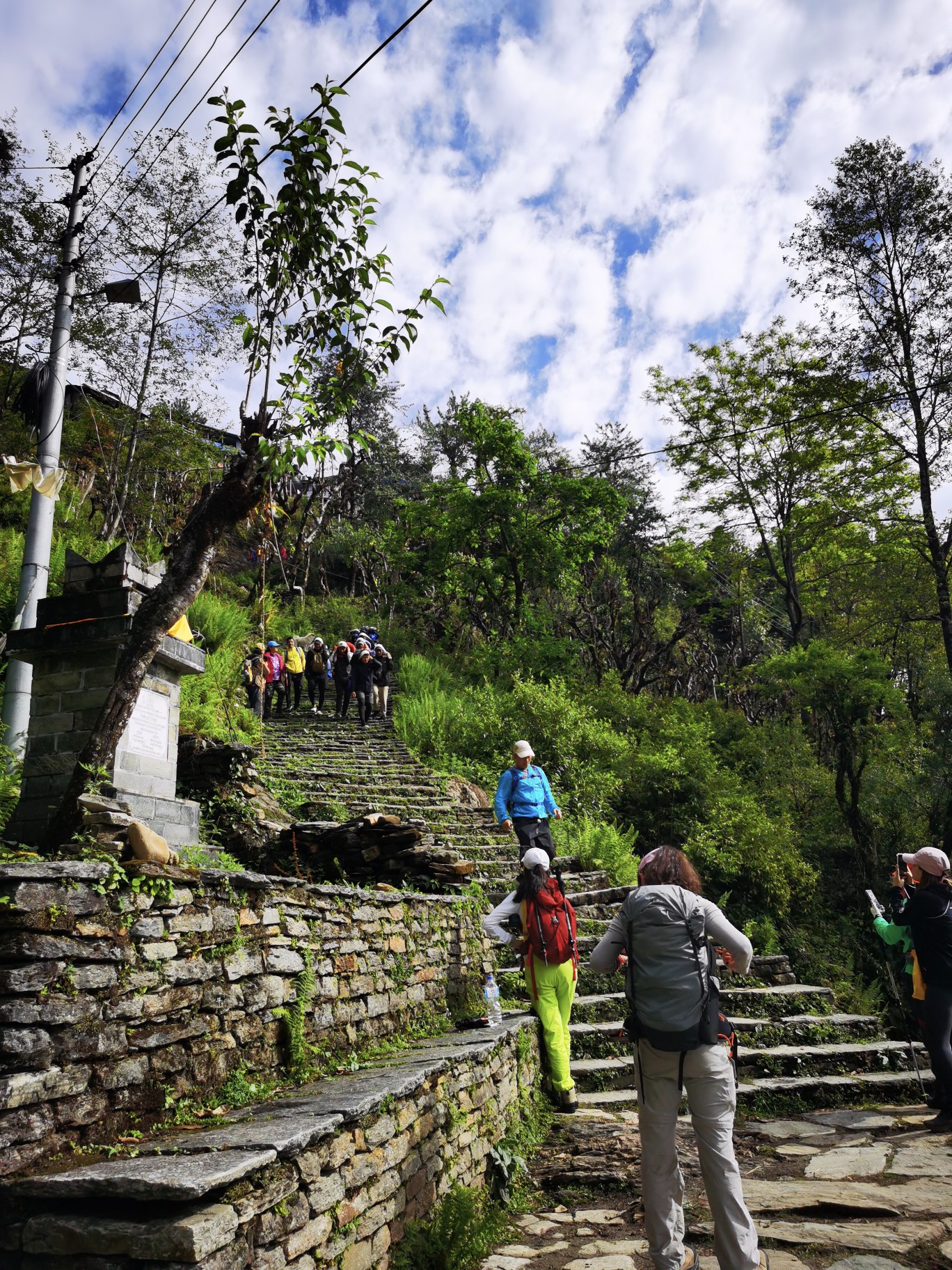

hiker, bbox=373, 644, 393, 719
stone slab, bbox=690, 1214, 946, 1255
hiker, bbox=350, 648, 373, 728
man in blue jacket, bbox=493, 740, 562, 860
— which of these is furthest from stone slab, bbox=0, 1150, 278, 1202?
hiker, bbox=373, 644, 393, 719

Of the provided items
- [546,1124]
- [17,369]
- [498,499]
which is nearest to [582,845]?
A: [546,1124]

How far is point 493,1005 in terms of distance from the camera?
235 inches

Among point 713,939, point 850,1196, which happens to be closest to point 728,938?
point 713,939

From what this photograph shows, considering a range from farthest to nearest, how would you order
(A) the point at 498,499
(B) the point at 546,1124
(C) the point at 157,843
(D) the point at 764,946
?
(A) the point at 498,499 < (D) the point at 764,946 < (B) the point at 546,1124 < (C) the point at 157,843

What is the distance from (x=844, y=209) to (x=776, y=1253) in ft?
53.1

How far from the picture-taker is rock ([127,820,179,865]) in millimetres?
3248

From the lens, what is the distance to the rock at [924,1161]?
482 cm

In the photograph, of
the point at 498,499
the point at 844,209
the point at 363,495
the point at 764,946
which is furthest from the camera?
the point at 363,495

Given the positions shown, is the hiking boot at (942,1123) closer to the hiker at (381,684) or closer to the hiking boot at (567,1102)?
the hiking boot at (567,1102)

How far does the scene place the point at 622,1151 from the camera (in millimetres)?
5094

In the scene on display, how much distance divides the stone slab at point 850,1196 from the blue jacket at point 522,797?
164 inches

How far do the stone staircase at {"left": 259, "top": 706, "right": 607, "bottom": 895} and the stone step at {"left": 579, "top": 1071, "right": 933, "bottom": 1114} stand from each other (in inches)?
119

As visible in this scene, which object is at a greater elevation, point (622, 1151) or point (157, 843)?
point (157, 843)

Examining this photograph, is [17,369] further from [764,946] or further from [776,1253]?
[776,1253]
